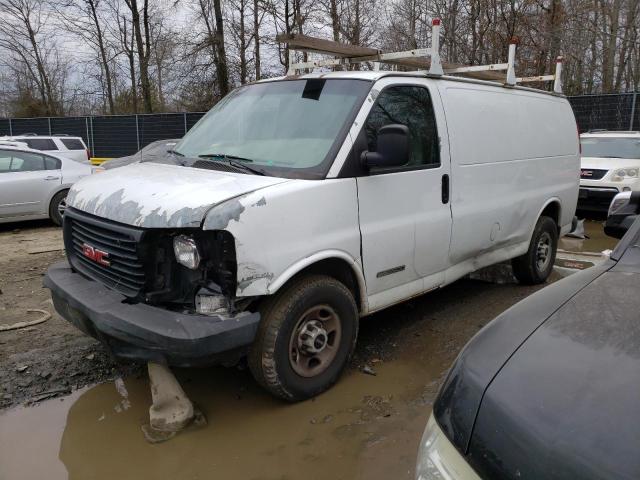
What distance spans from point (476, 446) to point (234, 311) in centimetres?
173

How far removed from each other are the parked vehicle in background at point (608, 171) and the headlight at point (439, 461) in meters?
9.51

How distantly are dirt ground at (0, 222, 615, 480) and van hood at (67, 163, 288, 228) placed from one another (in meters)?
1.27

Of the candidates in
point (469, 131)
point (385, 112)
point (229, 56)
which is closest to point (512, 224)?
point (469, 131)

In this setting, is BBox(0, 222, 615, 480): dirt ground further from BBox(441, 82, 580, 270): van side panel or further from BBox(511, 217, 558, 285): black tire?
BBox(511, 217, 558, 285): black tire

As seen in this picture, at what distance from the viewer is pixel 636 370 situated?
1529 mm

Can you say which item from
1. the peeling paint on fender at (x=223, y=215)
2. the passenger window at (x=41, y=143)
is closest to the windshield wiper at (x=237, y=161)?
the peeling paint on fender at (x=223, y=215)

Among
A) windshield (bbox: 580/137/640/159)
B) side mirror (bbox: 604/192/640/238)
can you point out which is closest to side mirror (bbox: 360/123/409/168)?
side mirror (bbox: 604/192/640/238)

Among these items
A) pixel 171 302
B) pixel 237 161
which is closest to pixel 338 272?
pixel 237 161

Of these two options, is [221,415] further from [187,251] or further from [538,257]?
[538,257]

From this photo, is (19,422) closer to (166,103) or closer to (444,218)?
(444,218)

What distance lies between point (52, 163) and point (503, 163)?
8.48m

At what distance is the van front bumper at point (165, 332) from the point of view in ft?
9.11

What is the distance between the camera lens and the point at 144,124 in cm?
2031

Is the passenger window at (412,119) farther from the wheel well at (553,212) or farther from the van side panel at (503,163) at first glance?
the wheel well at (553,212)
